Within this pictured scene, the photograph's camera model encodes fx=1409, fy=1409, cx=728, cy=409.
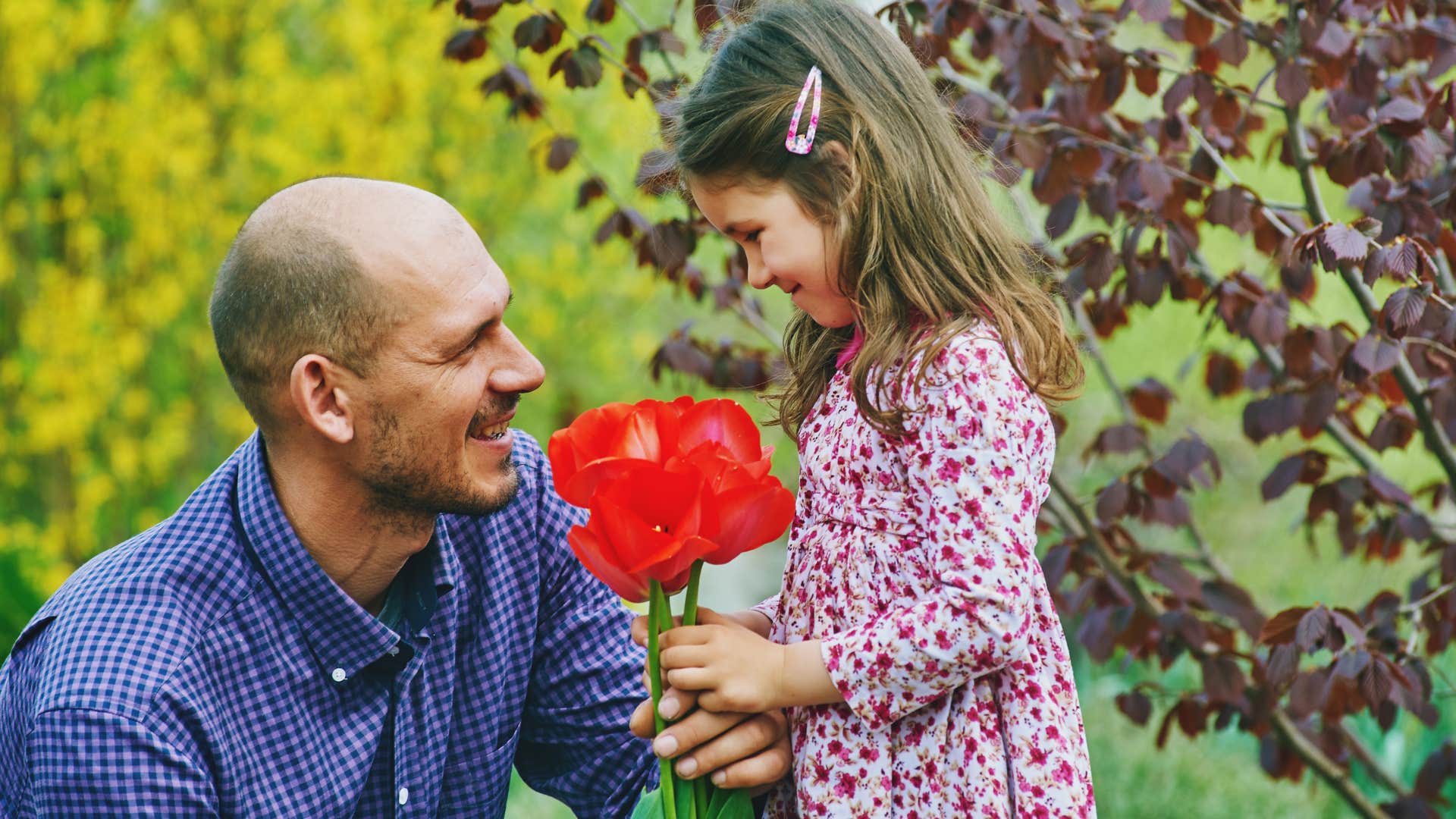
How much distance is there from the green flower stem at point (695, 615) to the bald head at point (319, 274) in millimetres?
598

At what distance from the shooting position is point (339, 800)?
190cm

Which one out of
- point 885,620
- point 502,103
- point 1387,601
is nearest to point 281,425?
point 885,620

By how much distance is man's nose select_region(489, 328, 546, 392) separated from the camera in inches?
75.2

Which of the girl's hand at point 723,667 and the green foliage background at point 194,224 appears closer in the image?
the girl's hand at point 723,667

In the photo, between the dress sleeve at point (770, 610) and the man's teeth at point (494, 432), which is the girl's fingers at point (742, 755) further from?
the man's teeth at point (494, 432)

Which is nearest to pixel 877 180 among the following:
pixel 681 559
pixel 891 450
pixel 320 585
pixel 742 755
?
pixel 891 450

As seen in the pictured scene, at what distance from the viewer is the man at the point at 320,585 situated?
5.65ft

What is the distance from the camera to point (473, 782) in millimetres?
2111

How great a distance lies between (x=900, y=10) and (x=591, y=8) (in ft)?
1.88

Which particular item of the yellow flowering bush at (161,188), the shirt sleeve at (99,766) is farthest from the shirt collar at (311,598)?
the yellow flowering bush at (161,188)

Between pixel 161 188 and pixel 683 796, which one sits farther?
pixel 161 188

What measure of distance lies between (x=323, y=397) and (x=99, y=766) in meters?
0.53

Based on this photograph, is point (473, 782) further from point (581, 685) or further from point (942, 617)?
point (942, 617)

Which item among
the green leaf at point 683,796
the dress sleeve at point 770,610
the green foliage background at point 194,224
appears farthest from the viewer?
the green foliage background at point 194,224
